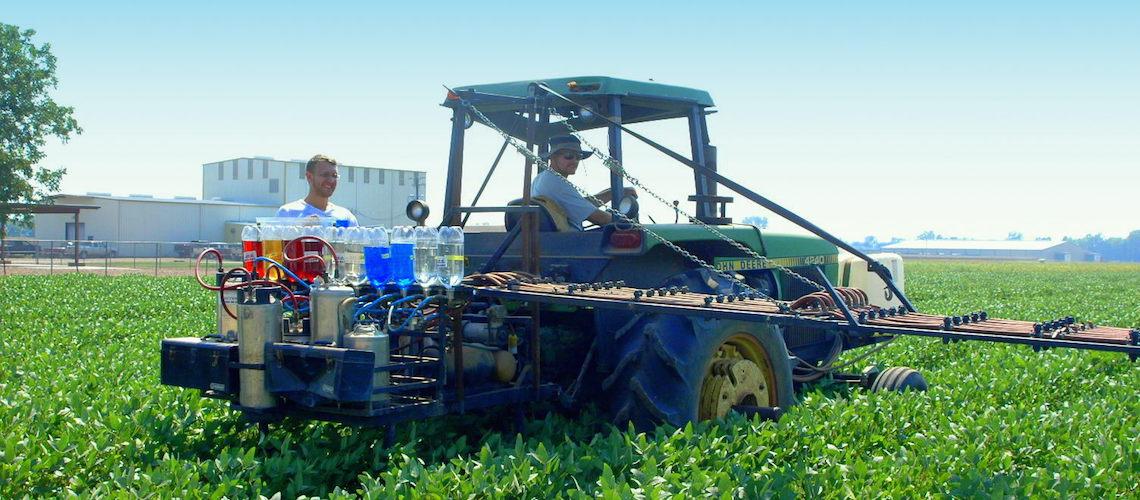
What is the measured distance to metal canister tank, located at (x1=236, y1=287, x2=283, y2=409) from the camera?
421 cm

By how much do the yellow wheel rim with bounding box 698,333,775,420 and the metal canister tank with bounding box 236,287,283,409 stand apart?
85.0 inches

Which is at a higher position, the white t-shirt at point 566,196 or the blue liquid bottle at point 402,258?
the white t-shirt at point 566,196

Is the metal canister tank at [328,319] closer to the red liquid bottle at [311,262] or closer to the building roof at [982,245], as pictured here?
the red liquid bottle at [311,262]

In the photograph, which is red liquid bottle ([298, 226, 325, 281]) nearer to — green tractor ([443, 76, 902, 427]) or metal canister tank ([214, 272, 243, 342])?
metal canister tank ([214, 272, 243, 342])

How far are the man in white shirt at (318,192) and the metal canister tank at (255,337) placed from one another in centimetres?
154

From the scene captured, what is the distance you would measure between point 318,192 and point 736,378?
2683mm

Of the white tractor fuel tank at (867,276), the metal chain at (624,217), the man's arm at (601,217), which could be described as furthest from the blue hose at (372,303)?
the white tractor fuel tank at (867,276)

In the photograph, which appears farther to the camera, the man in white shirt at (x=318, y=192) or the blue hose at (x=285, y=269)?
the man in white shirt at (x=318, y=192)

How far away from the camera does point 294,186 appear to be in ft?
190

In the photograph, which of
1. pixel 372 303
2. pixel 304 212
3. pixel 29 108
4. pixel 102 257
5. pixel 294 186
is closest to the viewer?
pixel 372 303

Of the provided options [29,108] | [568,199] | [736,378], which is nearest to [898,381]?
[736,378]

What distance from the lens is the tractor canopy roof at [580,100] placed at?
578 centimetres

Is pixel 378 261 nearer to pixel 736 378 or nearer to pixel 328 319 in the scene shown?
pixel 328 319

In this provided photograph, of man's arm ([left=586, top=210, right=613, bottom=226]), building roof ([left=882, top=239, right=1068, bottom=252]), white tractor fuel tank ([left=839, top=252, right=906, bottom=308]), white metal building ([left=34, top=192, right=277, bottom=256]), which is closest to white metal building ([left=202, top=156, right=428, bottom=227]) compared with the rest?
white metal building ([left=34, top=192, right=277, bottom=256])
